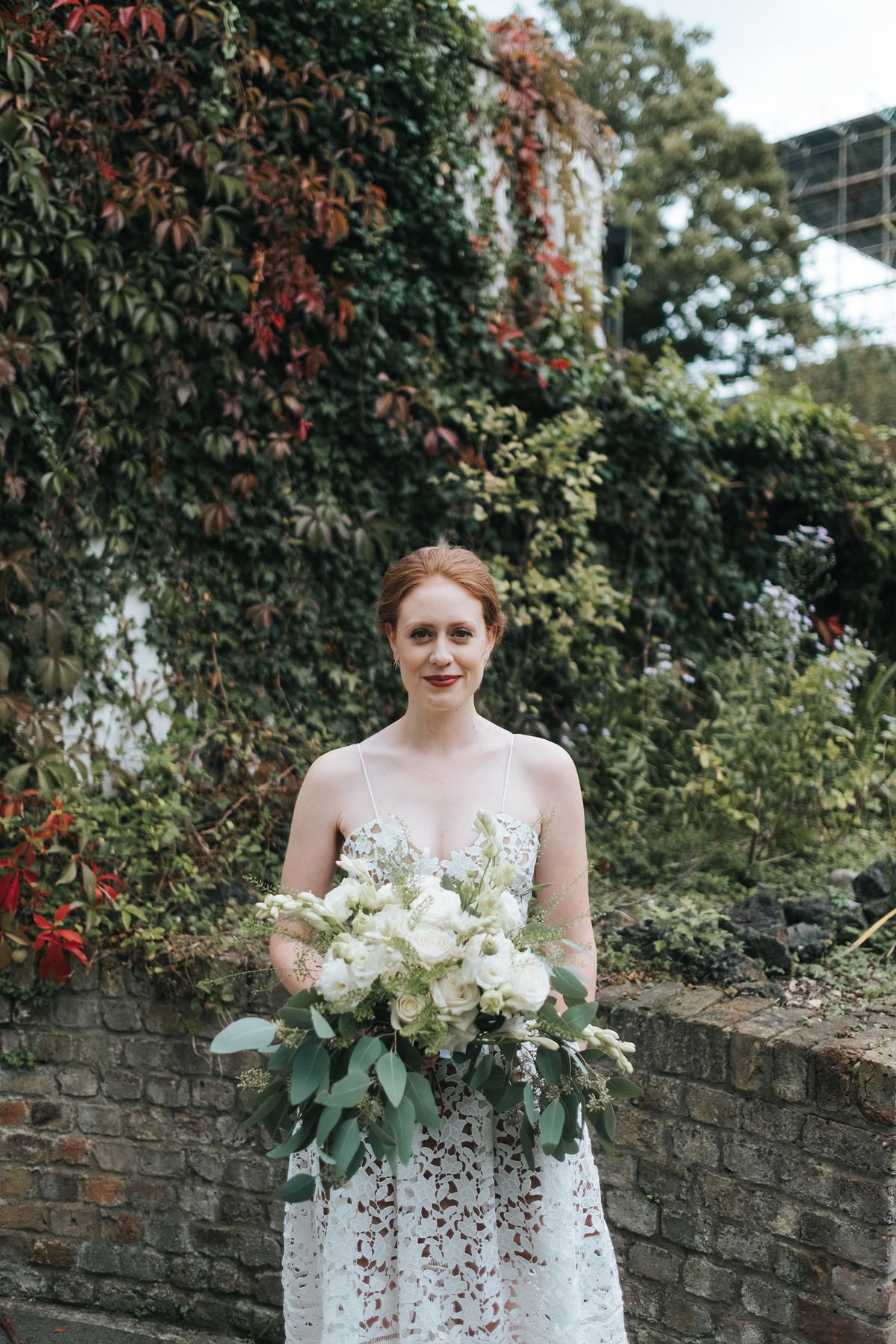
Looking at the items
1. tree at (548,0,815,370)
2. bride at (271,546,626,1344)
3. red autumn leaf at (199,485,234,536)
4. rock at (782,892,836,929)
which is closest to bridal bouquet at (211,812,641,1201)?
bride at (271,546,626,1344)

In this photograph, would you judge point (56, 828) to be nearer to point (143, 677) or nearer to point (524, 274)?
point (143, 677)

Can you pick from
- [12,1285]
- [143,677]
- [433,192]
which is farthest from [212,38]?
[12,1285]

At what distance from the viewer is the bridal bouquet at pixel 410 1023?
5.08 ft

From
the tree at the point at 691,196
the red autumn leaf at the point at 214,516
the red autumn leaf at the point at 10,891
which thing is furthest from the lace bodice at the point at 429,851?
the tree at the point at 691,196

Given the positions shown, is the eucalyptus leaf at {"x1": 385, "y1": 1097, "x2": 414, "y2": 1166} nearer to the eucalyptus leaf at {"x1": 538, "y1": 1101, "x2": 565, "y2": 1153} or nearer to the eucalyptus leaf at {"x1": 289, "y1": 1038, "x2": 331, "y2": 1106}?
the eucalyptus leaf at {"x1": 289, "y1": 1038, "x2": 331, "y2": 1106}

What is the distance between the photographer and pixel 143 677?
428 centimetres

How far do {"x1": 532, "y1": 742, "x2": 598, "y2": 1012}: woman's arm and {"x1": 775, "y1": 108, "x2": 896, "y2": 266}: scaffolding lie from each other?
22562 mm

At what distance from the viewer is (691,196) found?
1936 cm

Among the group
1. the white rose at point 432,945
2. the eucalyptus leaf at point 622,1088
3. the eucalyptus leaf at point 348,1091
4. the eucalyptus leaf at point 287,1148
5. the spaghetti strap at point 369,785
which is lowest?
the eucalyptus leaf at point 287,1148

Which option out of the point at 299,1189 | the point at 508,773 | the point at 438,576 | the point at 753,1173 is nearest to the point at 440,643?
the point at 438,576

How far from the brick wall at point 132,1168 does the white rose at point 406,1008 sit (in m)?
1.94

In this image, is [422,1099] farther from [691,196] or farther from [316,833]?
[691,196]

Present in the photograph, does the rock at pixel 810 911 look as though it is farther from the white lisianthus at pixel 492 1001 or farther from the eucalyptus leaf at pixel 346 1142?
the eucalyptus leaf at pixel 346 1142

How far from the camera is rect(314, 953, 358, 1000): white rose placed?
5.12 ft
